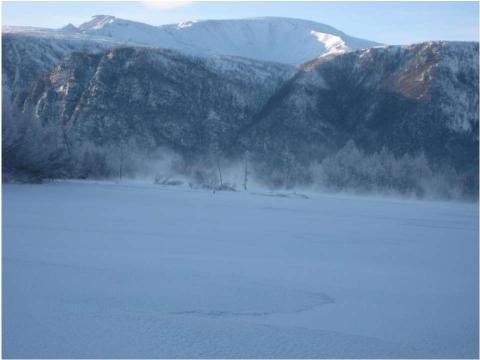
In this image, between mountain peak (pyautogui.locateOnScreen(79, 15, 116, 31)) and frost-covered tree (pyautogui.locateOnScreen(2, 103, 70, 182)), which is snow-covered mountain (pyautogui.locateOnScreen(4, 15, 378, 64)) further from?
frost-covered tree (pyautogui.locateOnScreen(2, 103, 70, 182))

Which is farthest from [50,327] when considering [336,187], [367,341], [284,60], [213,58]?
[284,60]

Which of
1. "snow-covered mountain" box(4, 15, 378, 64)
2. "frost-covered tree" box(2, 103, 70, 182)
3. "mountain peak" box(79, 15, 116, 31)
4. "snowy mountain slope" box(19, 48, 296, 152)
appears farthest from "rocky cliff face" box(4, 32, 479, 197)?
"mountain peak" box(79, 15, 116, 31)

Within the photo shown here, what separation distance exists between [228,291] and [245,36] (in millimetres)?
190223

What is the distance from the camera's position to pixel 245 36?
7431 inches

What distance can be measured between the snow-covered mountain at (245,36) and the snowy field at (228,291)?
143 metres

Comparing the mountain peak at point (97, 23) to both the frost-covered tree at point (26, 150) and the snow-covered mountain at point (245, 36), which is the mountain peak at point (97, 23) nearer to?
the snow-covered mountain at point (245, 36)

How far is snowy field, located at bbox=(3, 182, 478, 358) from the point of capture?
418 centimetres

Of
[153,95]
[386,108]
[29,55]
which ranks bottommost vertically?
[153,95]

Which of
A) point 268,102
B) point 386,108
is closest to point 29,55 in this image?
point 268,102

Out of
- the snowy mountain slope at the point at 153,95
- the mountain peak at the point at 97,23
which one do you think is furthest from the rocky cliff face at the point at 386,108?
the mountain peak at the point at 97,23

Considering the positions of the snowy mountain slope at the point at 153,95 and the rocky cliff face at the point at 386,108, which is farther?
the snowy mountain slope at the point at 153,95

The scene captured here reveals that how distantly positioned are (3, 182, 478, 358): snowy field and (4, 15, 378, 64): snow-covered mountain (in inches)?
A: 5621

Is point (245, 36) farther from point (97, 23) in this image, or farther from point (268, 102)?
point (268, 102)

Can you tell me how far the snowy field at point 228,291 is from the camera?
418 cm
